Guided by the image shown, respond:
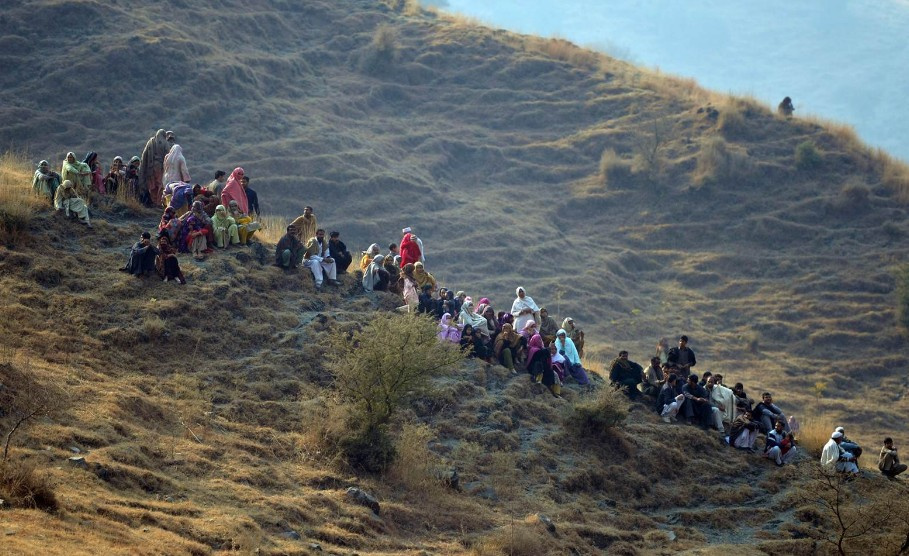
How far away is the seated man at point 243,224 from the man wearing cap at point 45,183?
2.92m

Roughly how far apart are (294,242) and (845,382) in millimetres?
16104

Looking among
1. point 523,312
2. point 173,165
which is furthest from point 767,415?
point 173,165

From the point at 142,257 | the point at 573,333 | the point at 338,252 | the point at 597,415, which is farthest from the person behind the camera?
the point at 573,333

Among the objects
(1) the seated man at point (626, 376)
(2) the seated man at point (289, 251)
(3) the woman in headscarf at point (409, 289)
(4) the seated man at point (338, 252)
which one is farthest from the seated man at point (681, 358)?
(2) the seated man at point (289, 251)

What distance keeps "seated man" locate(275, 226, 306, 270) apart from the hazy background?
80.1 m

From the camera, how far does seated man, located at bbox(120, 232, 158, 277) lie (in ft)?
52.7

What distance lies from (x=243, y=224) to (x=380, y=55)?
23060 mm

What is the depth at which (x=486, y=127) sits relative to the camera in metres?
38.7

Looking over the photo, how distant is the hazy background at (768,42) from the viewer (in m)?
97.7

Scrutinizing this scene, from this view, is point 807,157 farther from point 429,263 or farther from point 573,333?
point 573,333

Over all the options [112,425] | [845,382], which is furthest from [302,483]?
[845,382]

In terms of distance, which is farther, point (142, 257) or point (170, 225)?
point (170, 225)

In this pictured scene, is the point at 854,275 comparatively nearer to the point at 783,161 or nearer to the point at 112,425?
the point at 783,161

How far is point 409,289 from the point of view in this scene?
60.0ft
